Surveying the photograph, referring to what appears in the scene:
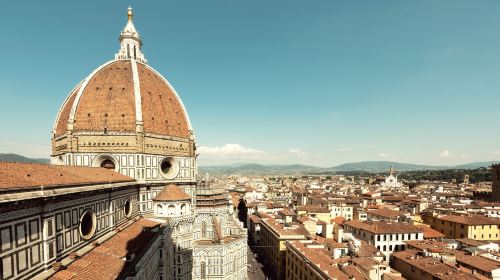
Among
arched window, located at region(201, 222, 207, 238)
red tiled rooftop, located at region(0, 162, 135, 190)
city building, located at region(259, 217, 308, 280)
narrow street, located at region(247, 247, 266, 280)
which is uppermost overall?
red tiled rooftop, located at region(0, 162, 135, 190)

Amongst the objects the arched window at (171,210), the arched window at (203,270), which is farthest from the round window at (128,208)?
the arched window at (203,270)

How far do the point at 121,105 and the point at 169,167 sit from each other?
10.0 metres

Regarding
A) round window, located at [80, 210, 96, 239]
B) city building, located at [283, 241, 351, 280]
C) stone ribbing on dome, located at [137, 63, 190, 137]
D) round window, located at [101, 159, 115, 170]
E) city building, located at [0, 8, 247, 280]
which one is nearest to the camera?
city building, located at [0, 8, 247, 280]

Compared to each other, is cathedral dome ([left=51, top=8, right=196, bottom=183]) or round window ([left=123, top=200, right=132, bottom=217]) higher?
cathedral dome ([left=51, top=8, right=196, bottom=183])

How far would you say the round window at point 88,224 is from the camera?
64.7 feet

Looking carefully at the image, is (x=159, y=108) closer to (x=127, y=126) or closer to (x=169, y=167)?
(x=127, y=126)

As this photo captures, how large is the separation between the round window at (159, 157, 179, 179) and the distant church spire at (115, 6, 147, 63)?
16.4 meters

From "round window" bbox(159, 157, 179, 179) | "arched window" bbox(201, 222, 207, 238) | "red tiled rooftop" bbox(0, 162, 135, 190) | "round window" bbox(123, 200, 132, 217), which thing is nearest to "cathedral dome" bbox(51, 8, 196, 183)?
"round window" bbox(159, 157, 179, 179)

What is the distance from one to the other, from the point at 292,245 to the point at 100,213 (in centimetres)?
2540

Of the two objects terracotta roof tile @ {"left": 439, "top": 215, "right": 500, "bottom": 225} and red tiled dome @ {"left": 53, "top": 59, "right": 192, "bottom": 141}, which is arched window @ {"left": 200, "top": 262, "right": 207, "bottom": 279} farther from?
terracotta roof tile @ {"left": 439, "top": 215, "right": 500, "bottom": 225}

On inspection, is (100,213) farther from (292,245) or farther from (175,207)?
(292,245)

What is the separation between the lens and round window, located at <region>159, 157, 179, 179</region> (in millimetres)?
37188

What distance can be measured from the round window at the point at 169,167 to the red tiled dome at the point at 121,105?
366 cm

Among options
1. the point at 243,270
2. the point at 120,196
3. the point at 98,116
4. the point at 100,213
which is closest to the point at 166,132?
the point at 98,116
